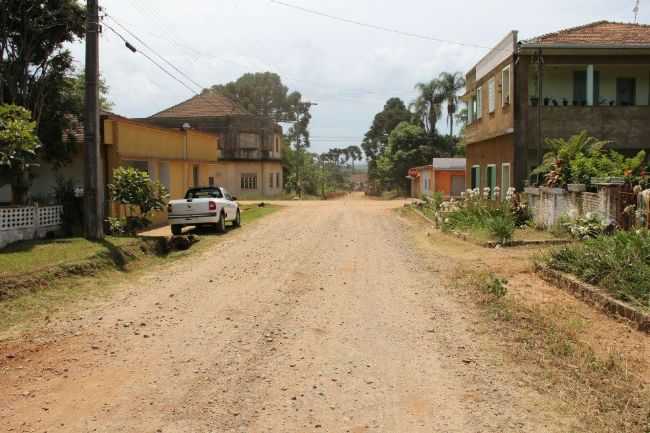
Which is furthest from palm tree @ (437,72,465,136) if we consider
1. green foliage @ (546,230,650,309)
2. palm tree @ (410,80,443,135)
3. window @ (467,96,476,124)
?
green foliage @ (546,230,650,309)

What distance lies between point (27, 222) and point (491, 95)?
66.5ft

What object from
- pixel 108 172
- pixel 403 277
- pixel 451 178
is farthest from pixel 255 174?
pixel 403 277

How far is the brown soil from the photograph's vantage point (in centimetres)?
538

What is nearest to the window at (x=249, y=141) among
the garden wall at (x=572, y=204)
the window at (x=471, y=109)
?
the window at (x=471, y=109)

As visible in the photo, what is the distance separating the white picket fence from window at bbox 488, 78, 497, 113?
1853 centimetres

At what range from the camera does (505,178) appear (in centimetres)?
2728

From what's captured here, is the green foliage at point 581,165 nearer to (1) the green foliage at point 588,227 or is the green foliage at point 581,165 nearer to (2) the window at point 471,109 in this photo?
(1) the green foliage at point 588,227

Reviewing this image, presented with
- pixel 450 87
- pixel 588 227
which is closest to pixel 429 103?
pixel 450 87

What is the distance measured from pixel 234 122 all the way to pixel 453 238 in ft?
139

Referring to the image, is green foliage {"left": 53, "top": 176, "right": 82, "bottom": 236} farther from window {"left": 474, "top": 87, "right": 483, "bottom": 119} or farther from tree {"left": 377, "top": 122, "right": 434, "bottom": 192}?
tree {"left": 377, "top": 122, "right": 434, "bottom": 192}

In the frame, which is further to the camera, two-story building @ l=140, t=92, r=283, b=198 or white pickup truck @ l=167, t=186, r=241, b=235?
two-story building @ l=140, t=92, r=283, b=198

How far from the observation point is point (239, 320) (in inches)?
351

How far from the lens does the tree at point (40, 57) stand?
58.3ft

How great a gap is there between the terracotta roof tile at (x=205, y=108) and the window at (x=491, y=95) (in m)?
33.8
